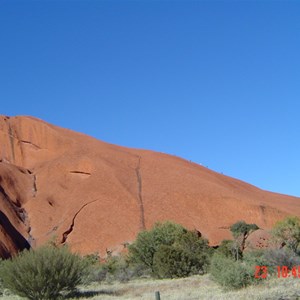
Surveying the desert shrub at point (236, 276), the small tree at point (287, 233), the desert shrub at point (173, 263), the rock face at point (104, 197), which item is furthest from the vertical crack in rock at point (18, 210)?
the desert shrub at point (236, 276)

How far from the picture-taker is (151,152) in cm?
6538

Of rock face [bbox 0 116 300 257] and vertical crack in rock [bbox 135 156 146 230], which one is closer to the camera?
rock face [bbox 0 116 300 257]

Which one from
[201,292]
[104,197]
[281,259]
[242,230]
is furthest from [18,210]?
[201,292]

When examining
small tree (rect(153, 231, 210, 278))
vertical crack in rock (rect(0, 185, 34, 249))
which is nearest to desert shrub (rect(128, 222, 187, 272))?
small tree (rect(153, 231, 210, 278))

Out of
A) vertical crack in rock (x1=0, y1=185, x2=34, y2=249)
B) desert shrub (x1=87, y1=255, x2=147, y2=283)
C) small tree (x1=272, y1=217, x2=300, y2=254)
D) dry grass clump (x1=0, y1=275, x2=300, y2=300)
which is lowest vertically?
desert shrub (x1=87, y1=255, x2=147, y2=283)

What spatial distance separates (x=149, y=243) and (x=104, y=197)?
23.1 meters

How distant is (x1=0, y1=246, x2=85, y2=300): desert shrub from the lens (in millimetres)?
17703

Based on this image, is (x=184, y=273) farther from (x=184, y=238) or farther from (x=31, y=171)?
(x=31, y=171)

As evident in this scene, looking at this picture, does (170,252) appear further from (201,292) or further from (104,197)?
(104,197)

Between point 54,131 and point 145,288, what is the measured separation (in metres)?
47.2

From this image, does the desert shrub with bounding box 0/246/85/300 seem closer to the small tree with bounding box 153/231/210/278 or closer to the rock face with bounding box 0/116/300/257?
the small tree with bounding box 153/231/210/278

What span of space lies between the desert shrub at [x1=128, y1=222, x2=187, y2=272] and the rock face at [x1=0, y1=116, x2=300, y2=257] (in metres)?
14.9

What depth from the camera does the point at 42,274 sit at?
17828 mm

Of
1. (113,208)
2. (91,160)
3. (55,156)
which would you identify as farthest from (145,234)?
(55,156)
